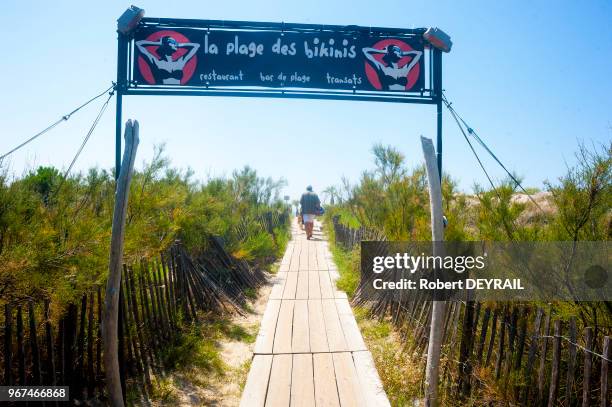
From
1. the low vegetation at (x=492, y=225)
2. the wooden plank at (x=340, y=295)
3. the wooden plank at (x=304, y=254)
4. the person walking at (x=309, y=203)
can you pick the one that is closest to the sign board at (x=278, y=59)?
the low vegetation at (x=492, y=225)

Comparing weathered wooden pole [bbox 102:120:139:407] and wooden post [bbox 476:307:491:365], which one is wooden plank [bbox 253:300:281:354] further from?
wooden post [bbox 476:307:491:365]

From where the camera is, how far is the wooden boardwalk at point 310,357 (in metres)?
3.51

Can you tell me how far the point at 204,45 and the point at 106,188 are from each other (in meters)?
2.87

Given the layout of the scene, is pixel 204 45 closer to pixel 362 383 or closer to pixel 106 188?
pixel 106 188

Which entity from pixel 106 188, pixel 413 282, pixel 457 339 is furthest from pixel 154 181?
pixel 457 339

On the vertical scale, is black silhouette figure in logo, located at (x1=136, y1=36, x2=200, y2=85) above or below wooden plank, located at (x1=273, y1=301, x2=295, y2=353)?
above

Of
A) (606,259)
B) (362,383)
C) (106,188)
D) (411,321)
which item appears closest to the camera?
(606,259)

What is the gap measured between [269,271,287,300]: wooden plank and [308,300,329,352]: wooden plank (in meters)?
0.66

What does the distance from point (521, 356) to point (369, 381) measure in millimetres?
1452

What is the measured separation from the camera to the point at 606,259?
3.16 m

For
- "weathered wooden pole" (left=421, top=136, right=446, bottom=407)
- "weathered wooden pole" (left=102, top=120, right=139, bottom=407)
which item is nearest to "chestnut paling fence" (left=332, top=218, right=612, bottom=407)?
"weathered wooden pole" (left=421, top=136, right=446, bottom=407)

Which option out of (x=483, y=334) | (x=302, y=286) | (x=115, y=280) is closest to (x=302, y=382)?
(x=483, y=334)

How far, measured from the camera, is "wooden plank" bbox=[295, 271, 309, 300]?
6.83 m

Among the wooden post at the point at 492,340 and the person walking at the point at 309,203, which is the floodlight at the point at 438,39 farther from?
the person walking at the point at 309,203
